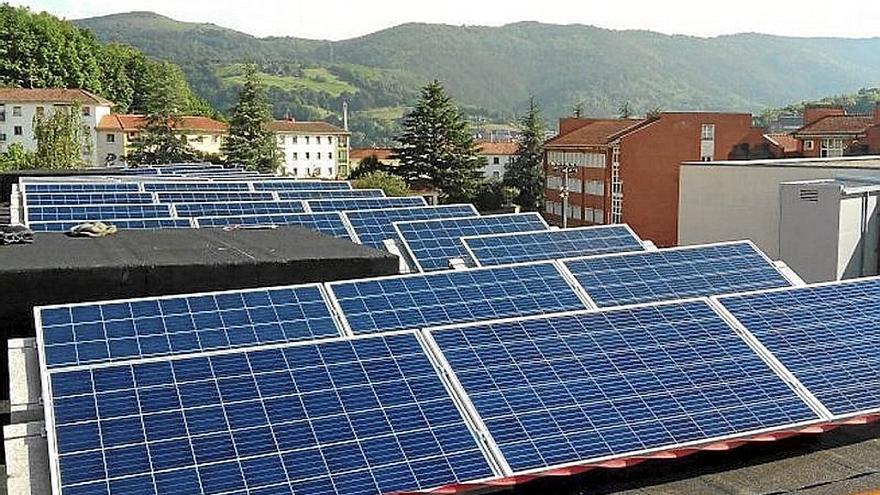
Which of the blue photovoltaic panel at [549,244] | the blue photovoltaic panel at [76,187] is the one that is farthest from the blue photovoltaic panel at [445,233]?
the blue photovoltaic panel at [76,187]

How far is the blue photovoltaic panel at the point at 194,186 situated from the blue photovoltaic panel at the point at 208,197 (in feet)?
4.96

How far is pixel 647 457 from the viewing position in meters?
10.4

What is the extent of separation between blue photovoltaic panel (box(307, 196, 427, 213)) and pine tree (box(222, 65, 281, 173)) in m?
52.0

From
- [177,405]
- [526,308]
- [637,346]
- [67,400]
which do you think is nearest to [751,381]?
[637,346]

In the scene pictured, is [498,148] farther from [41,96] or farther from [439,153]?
[41,96]

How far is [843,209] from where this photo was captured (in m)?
27.5

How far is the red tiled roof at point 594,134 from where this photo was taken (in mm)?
77062

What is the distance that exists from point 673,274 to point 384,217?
532 inches

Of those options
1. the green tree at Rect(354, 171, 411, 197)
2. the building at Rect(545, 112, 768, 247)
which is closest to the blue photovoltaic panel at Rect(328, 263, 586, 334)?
the building at Rect(545, 112, 768, 247)

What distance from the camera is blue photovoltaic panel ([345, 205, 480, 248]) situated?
2720cm

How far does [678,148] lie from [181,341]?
Answer: 5654 centimetres

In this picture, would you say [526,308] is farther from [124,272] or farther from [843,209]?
[843,209]

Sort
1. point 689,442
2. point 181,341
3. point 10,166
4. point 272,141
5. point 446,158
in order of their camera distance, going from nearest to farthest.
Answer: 1. point 689,442
2. point 181,341
3. point 10,166
4. point 446,158
5. point 272,141

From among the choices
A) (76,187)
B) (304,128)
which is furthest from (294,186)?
(304,128)
